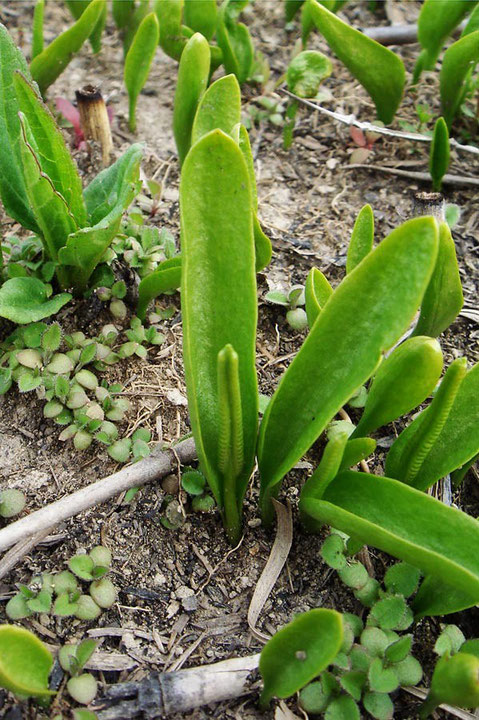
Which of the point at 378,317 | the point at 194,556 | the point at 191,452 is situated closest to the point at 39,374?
the point at 191,452

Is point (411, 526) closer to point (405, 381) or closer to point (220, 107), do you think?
point (405, 381)

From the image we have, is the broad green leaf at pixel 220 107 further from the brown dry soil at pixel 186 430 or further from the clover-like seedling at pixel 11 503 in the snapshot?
the clover-like seedling at pixel 11 503

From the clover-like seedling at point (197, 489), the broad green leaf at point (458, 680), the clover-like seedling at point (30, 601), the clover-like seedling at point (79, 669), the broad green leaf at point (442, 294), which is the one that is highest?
the broad green leaf at point (442, 294)

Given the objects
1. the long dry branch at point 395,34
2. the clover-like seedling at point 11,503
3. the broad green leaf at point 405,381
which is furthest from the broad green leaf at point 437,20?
the clover-like seedling at point 11,503

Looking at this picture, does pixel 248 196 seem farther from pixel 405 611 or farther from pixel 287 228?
pixel 287 228

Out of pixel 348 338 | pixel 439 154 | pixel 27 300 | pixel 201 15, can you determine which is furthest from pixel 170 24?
pixel 348 338

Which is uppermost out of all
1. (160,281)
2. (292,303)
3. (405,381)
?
(405,381)
